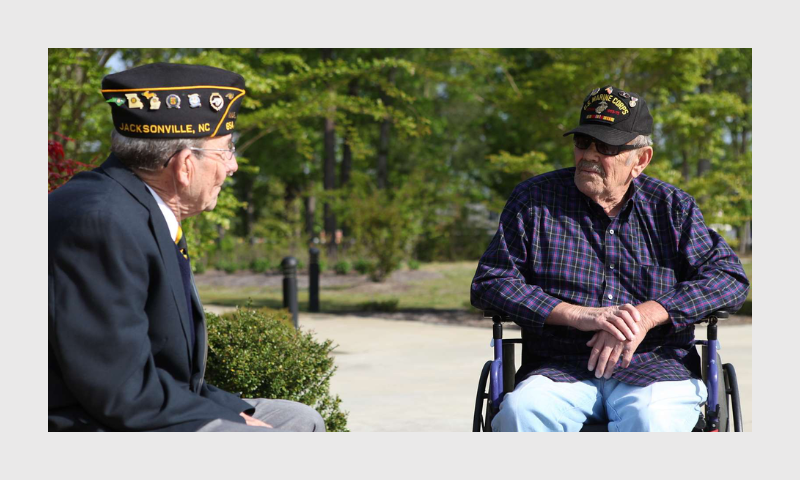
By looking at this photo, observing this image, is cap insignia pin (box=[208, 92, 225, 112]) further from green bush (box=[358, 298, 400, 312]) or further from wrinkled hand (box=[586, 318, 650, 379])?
green bush (box=[358, 298, 400, 312])

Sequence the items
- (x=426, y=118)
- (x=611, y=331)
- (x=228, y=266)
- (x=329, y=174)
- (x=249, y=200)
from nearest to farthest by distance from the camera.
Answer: (x=611, y=331) → (x=426, y=118) → (x=228, y=266) → (x=329, y=174) → (x=249, y=200)

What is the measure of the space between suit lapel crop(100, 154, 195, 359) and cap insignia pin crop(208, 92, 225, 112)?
292 millimetres

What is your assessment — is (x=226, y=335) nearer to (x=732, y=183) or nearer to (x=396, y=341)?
(x=396, y=341)

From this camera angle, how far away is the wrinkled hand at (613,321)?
3080mm

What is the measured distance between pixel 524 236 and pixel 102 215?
1.92 m

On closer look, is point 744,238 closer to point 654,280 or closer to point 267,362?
point 654,280

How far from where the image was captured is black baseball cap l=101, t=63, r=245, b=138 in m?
2.14

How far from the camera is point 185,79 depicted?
2.20m

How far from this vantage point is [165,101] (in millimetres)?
2154

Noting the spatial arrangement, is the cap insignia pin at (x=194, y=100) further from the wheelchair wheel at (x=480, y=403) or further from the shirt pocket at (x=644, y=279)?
the shirt pocket at (x=644, y=279)

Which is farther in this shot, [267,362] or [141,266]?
[267,362]

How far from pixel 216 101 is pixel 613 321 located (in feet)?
5.69

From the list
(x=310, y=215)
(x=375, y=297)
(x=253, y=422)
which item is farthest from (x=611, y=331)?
(x=310, y=215)

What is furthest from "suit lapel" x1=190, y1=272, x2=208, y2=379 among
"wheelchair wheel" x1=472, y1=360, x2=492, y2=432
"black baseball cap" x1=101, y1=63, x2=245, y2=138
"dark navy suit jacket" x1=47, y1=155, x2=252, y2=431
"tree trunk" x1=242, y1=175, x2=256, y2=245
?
"tree trunk" x1=242, y1=175, x2=256, y2=245
